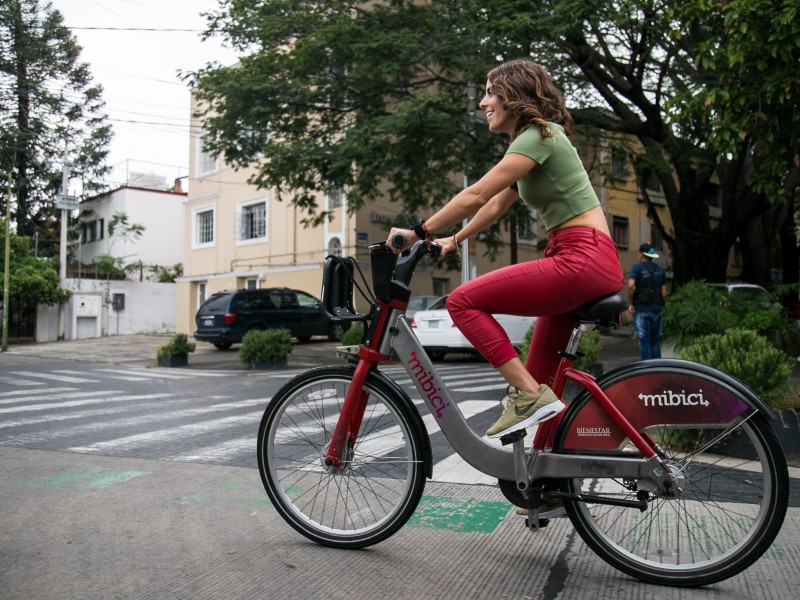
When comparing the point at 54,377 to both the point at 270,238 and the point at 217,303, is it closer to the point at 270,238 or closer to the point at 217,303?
the point at 217,303

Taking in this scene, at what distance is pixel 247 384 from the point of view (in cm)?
1109

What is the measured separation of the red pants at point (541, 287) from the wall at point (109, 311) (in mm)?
29652

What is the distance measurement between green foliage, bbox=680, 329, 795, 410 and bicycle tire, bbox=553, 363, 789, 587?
8.04 ft

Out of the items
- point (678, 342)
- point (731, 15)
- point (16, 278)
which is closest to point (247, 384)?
point (678, 342)

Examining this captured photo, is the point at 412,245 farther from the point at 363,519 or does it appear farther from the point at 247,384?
the point at 247,384

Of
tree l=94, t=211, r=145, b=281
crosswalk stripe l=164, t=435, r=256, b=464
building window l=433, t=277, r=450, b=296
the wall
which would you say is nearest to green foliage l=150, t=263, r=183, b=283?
tree l=94, t=211, r=145, b=281

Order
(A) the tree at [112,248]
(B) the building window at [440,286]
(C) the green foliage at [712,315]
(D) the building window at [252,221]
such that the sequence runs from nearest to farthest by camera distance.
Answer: (C) the green foliage at [712,315] < (B) the building window at [440,286] < (D) the building window at [252,221] < (A) the tree at [112,248]

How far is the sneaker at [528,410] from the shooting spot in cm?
278

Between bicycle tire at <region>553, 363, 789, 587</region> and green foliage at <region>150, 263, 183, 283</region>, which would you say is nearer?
bicycle tire at <region>553, 363, 789, 587</region>

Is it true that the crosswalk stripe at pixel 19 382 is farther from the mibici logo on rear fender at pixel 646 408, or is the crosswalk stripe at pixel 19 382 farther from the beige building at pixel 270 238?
the beige building at pixel 270 238

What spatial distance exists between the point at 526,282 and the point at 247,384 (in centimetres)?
883

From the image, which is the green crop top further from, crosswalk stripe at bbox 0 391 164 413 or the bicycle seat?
crosswalk stripe at bbox 0 391 164 413

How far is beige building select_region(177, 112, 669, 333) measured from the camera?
2512cm

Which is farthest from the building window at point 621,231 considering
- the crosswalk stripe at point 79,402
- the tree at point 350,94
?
the crosswalk stripe at point 79,402
